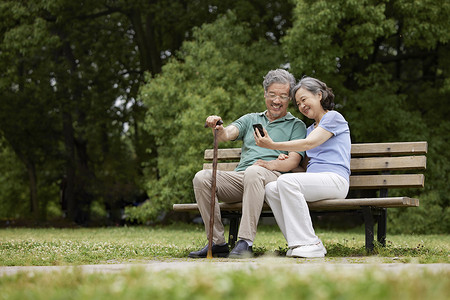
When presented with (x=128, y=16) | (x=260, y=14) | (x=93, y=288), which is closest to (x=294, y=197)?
(x=93, y=288)

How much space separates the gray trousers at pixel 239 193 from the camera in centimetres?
583

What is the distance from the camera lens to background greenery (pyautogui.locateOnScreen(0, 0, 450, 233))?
16.8 meters

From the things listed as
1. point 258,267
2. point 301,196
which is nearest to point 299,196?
point 301,196

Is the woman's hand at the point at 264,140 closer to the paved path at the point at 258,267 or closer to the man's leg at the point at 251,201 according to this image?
the man's leg at the point at 251,201

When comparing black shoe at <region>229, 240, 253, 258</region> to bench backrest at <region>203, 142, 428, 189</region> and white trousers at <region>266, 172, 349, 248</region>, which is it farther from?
bench backrest at <region>203, 142, 428, 189</region>

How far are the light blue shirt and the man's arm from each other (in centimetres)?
18

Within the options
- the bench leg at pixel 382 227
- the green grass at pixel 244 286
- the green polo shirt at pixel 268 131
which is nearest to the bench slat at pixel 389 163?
the bench leg at pixel 382 227

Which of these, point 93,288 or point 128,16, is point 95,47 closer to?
point 128,16

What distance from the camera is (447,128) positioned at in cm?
1878

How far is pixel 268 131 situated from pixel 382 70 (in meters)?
14.1

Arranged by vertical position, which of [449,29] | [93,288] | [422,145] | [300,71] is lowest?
[93,288]

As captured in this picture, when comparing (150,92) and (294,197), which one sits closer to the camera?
(294,197)

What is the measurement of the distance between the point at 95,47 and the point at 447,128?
1251 cm

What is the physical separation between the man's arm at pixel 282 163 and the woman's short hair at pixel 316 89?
0.59 metres
